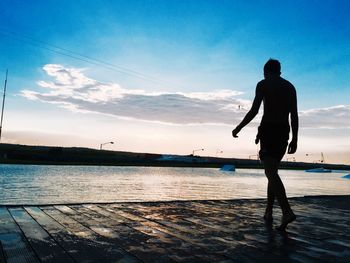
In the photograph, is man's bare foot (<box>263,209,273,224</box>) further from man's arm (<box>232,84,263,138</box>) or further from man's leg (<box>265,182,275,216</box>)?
man's arm (<box>232,84,263,138</box>)

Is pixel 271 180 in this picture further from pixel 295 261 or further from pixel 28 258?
pixel 28 258

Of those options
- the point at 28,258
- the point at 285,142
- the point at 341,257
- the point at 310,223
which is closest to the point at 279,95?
the point at 285,142

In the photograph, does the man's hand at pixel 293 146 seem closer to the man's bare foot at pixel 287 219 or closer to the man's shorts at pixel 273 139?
the man's shorts at pixel 273 139

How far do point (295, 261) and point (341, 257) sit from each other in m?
0.61

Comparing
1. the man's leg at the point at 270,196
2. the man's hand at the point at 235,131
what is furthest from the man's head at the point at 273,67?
the man's leg at the point at 270,196

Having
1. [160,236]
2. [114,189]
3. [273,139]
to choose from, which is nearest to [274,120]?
[273,139]

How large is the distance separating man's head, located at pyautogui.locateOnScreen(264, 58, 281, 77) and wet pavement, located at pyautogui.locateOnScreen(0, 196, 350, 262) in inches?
97.4

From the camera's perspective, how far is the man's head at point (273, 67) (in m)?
5.38

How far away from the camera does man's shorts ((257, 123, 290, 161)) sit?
504cm

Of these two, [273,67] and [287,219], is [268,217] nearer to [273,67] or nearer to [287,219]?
[287,219]

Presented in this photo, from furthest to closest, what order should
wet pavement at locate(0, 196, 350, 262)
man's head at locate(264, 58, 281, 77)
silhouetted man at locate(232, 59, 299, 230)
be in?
1. man's head at locate(264, 58, 281, 77)
2. silhouetted man at locate(232, 59, 299, 230)
3. wet pavement at locate(0, 196, 350, 262)

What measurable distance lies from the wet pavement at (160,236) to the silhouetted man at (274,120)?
953mm

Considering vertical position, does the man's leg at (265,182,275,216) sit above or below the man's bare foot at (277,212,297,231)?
above

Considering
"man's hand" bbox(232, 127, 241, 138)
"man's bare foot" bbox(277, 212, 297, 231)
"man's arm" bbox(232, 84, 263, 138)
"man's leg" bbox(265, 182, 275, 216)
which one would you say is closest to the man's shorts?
"man's arm" bbox(232, 84, 263, 138)
